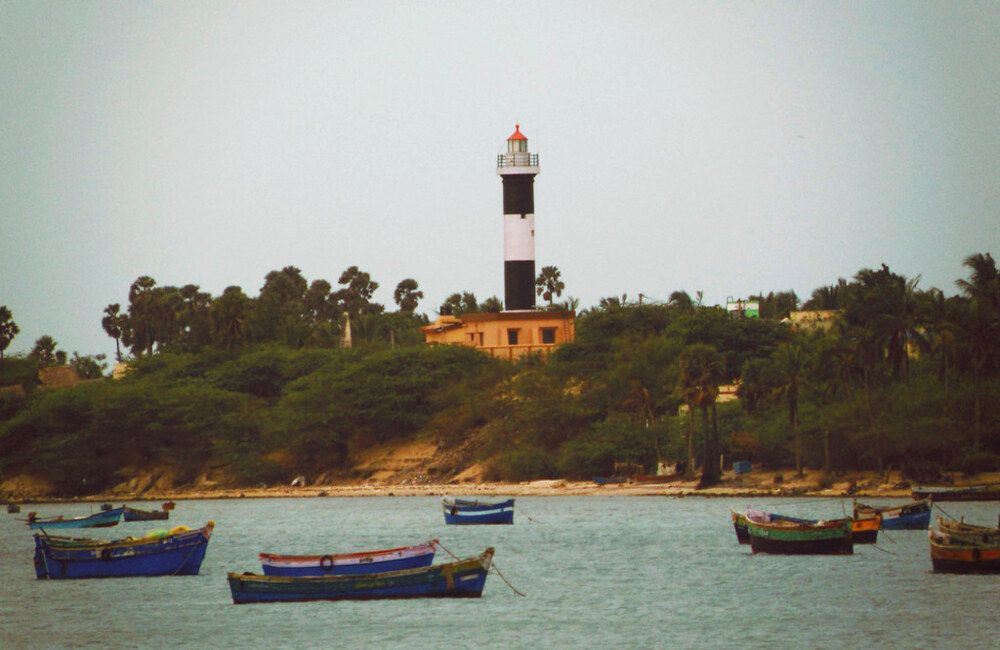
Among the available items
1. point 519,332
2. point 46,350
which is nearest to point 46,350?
point 46,350

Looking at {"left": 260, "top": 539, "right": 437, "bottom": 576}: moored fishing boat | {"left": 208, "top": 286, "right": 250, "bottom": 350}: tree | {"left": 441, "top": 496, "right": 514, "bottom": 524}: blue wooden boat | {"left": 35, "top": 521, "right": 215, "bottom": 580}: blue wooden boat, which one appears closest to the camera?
{"left": 260, "top": 539, "right": 437, "bottom": 576}: moored fishing boat

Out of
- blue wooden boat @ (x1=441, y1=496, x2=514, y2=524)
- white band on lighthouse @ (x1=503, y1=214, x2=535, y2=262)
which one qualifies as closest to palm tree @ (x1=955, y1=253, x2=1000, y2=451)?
blue wooden boat @ (x1=441, y1=496, x2=514, y2=524)

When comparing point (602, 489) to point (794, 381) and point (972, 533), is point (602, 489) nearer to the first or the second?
point (794, 381)

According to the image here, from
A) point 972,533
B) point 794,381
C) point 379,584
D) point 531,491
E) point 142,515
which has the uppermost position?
point 794,381

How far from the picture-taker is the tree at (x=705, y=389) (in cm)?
8575

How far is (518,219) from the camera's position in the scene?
4513 inches

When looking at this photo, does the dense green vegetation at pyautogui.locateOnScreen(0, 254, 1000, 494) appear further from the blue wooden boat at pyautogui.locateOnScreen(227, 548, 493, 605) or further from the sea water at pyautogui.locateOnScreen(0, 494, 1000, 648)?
the blue wooden boat at pyautogui.locateOnScreen(227, 548, 493, 605)

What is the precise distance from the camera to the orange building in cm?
11831

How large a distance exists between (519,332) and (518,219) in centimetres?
977

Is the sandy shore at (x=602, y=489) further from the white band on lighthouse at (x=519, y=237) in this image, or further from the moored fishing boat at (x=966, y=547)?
the moored fishing boat at (x=966, y=547)

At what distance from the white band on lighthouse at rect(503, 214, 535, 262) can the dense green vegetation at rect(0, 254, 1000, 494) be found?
7832 millimetres

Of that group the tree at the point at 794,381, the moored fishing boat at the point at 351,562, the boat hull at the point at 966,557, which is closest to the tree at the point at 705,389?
the tree at the point at 794,381

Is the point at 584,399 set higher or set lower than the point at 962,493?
higher

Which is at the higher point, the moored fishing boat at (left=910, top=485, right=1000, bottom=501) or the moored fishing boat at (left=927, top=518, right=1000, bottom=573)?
the moored fishing boat at (left=910, top=485, right=1000, bottom=501)
